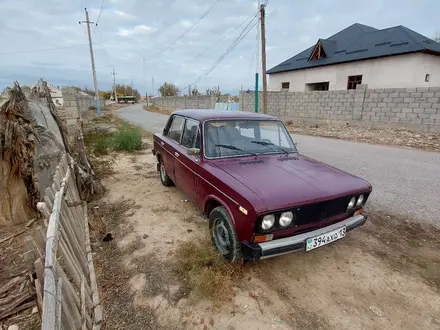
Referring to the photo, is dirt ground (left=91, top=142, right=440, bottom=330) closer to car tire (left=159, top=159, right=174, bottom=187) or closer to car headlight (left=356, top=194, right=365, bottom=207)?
car headlight (left=356, top=194, right=365, bottom=207)

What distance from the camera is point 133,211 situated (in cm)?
430

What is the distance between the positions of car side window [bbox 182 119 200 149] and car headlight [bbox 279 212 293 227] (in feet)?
5.34

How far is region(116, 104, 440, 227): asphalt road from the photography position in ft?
14.2

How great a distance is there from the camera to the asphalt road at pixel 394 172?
170 inches

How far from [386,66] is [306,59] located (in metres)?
7.64

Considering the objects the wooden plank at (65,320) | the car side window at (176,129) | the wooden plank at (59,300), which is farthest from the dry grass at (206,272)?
the car side window at (176,129)

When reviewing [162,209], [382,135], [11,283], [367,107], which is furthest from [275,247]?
[367,107]

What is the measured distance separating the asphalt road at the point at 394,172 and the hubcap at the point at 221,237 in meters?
2.97

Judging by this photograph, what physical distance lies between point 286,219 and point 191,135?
6.71 feet

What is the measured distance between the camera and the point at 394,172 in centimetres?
618

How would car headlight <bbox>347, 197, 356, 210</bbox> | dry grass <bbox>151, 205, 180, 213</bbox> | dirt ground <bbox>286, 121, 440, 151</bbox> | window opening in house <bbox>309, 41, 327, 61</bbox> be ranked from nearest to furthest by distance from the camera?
car headlight <bbox>347, 197, 356, 210</bbox> < dry grass <bbox>151, 205, 180, 213</bbox> < dirt ground <bbox>286, 121, 440, 151</bbox> < window opening in house <bbox>309, 41, 327, 61</bbox>

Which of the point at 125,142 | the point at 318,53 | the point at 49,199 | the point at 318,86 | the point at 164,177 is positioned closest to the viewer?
the point at 49,199

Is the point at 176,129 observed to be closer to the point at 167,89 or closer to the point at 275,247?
the point at 275,247

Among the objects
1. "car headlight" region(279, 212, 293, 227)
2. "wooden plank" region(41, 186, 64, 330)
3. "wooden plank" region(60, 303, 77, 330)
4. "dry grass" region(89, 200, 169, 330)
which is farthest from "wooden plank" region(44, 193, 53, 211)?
"car headlight" region(279, 212, 293, 227)
